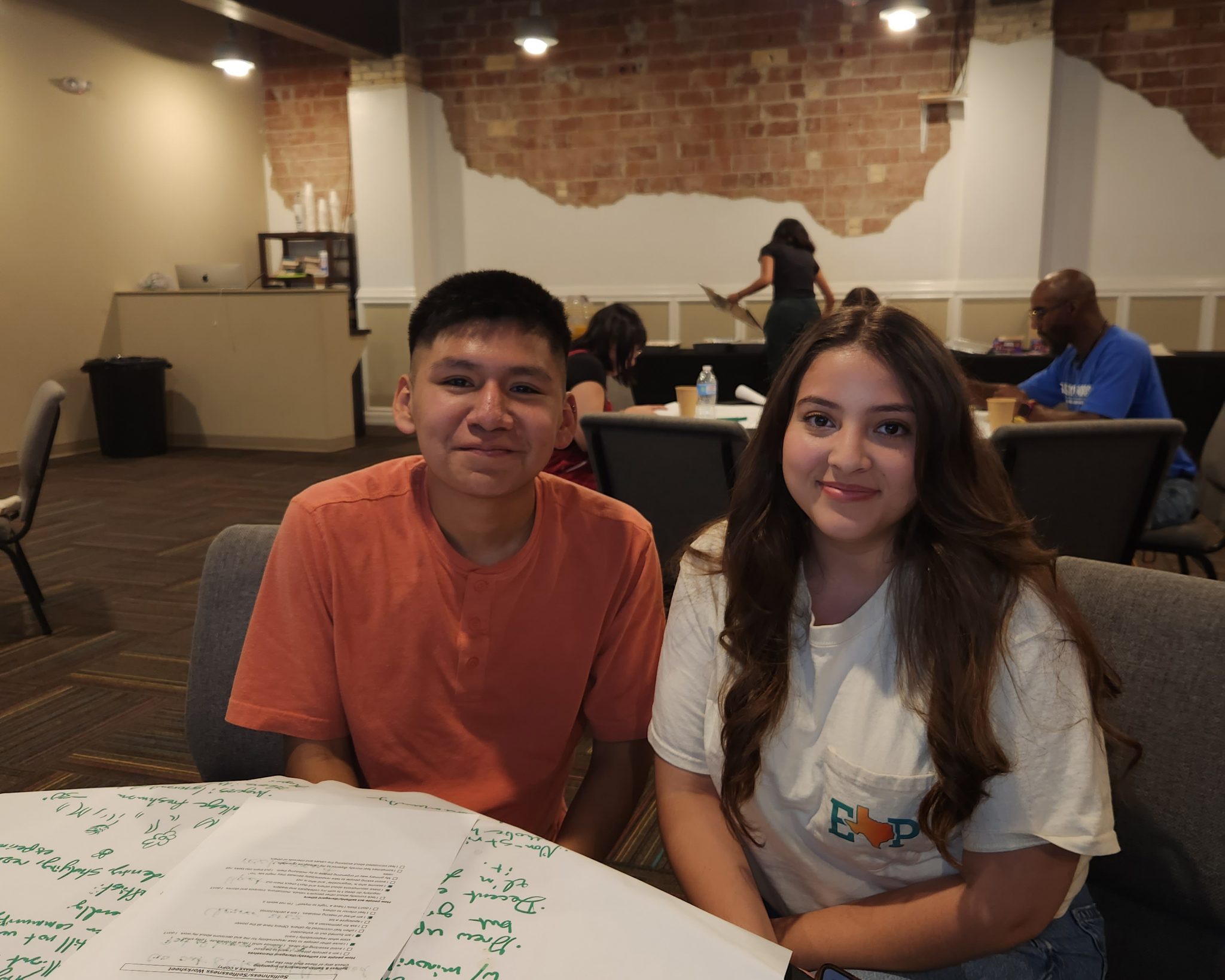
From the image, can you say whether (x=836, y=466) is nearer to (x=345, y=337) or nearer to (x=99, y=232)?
(x=345, y=337)

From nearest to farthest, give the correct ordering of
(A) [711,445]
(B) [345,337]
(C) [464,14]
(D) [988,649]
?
(D) [988,649] → (A) [711,445] → (B) [345,337] → (C) [464,14]

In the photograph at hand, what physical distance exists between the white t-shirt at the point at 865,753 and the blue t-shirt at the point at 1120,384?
8.09 ft

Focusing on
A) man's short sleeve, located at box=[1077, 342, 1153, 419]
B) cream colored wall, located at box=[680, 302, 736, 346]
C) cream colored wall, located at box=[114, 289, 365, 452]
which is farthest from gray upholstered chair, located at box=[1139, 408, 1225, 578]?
cream colored wall, located at box=[114, 289, 365, 452]

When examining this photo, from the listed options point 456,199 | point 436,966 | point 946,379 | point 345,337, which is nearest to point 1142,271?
point 456,199

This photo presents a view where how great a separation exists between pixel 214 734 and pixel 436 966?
716mm

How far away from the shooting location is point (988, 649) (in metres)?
0.91

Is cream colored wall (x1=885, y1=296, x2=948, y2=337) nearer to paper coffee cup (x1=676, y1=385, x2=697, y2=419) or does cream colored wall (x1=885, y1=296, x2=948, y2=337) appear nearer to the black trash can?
paper coffee cup (x1=676, y1=385, x2=697, y2=419)

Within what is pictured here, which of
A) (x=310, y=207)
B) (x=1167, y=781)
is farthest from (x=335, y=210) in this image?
(x=1167, y=781)

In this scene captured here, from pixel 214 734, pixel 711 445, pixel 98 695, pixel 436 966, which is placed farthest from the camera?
pixel 98 695

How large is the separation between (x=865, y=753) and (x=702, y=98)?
717cm

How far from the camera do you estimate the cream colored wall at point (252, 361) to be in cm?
698

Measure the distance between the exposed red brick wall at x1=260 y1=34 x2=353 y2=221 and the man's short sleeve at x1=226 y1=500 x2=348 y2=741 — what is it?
7565 mm

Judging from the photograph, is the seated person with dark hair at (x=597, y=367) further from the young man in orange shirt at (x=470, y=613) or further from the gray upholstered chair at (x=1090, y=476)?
the young man in orange shirt at (x=470, y=613)

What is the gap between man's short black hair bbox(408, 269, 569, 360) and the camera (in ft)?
3.89
